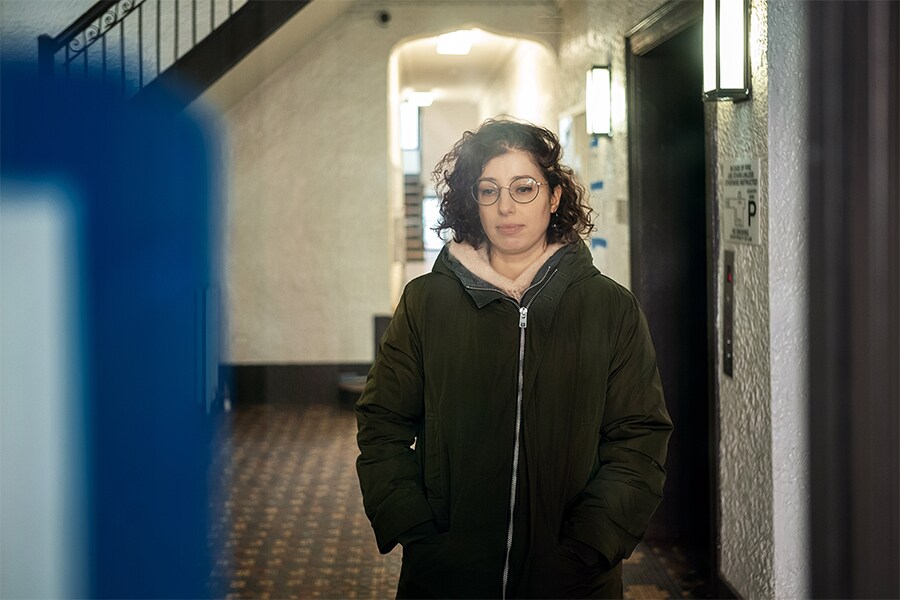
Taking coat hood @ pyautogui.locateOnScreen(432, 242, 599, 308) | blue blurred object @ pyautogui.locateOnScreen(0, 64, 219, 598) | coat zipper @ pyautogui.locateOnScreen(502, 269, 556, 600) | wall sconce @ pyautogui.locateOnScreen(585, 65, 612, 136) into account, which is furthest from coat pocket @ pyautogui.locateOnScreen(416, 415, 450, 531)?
wall sconce @ pyautogui.locateOnScreen(585, 65, 612, 136)

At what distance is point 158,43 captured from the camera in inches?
86.2

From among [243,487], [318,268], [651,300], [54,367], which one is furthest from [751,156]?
[54,367]

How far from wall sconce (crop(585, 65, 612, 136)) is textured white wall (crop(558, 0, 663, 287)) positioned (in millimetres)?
16

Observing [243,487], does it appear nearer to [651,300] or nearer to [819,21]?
[651,300]

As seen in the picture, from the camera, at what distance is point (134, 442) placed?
2100 millimetres

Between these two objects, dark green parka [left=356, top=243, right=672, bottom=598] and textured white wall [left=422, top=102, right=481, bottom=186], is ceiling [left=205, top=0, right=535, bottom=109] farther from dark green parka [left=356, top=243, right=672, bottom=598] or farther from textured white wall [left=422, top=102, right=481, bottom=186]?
Answer: dark green parka [left=356, top=243, right=672, bottom=598]

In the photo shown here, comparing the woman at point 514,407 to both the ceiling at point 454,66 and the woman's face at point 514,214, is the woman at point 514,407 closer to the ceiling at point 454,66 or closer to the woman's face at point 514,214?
the woman's face at point 514,214

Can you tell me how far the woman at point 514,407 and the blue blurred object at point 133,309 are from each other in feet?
1.61

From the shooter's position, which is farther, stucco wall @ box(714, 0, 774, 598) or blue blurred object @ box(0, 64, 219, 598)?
stucco wall @ box(714, 0, 774, 598)

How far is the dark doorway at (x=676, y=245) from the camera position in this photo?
2.21 m

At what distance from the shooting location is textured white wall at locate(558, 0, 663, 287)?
2.07m

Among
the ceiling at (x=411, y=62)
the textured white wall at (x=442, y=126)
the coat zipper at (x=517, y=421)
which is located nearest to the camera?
the coat zipper at (x=517, y=421)

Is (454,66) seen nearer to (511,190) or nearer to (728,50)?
(511,190)

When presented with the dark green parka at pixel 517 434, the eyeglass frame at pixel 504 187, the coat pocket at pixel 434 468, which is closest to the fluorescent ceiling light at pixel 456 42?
the eyeglass frame at pixel 504 187
